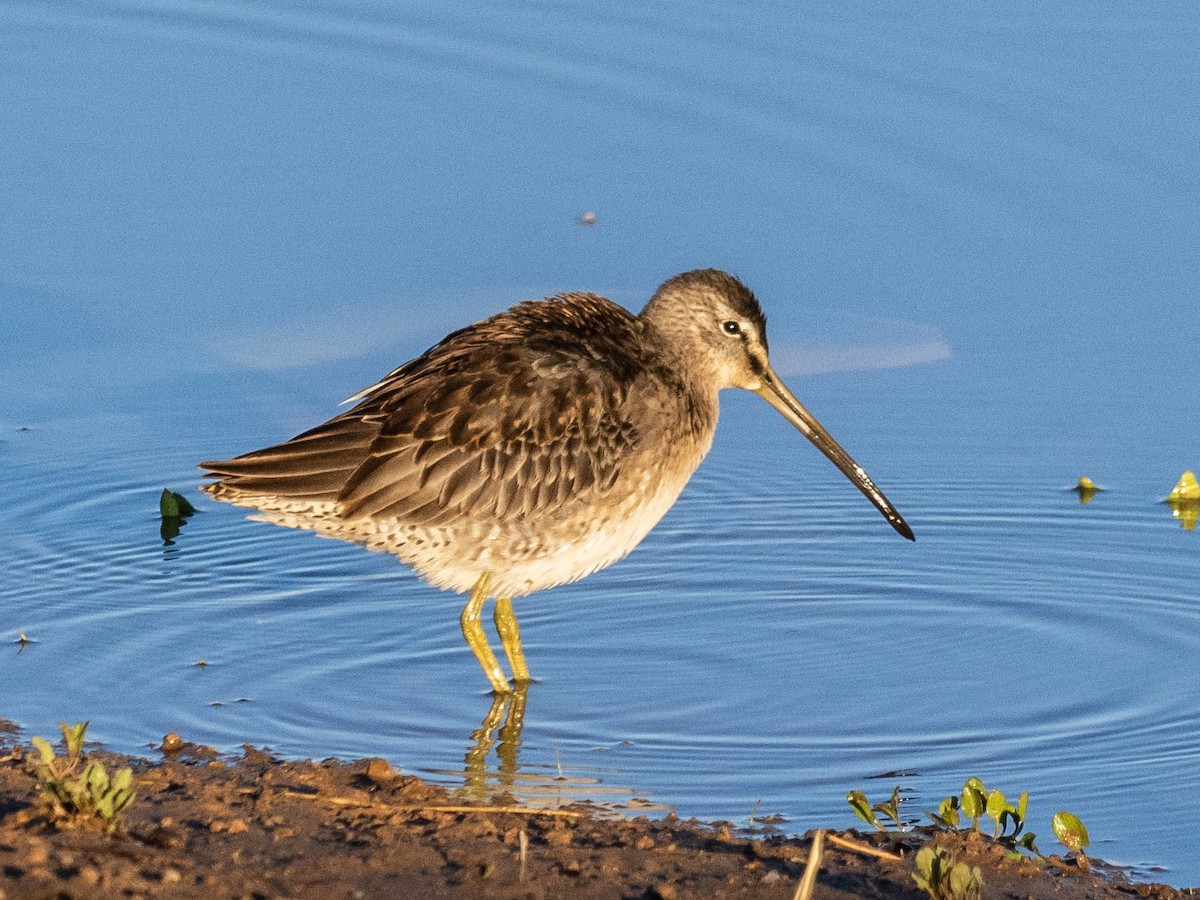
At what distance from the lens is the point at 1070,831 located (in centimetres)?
479

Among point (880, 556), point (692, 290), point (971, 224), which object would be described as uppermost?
point (971, 224)

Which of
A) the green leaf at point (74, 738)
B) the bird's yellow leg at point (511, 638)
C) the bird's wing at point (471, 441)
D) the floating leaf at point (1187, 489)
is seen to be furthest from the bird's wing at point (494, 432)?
the floating leaf at point (1187, 489)

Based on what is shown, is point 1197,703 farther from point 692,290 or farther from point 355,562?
point 355,562

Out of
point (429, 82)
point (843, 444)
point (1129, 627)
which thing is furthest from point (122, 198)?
point (1129, 627)

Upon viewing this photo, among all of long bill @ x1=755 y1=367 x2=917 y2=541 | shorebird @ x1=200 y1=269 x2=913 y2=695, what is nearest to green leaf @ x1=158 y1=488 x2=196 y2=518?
shorebird @ x1=200 y1=269 x2=913 y2=695

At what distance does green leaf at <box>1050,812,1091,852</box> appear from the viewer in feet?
15.6

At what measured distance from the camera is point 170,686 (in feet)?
19.5

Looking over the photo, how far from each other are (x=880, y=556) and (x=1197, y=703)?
4.66 feet

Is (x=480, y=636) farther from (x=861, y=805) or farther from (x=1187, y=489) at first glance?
(x=1187, y=489)

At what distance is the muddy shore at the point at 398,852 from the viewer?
3.95 meters

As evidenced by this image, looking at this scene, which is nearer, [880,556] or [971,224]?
[880,556]

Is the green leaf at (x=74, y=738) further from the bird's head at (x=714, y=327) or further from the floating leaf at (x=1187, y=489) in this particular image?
the floating leaf at (x=1187, y=489)

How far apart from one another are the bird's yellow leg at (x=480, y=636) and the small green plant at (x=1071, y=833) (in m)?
1.89

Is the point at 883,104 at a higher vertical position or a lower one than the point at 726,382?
higher
